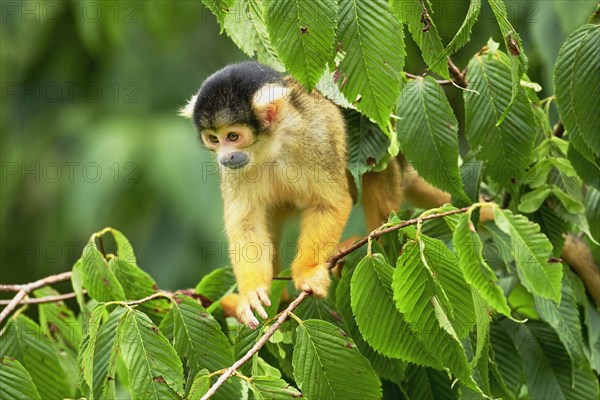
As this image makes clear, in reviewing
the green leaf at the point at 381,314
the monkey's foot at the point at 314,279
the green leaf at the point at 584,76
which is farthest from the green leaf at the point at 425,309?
the green leaf at the point at 584,76

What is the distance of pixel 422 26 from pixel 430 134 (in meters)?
0.52

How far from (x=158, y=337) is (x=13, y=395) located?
0.51 meters

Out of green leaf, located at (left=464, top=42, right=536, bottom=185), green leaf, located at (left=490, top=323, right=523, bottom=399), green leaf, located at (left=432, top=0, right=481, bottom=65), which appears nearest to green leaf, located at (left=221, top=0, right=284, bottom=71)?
green leaf, located at (left=464, top=42, right=536, bottom=185)

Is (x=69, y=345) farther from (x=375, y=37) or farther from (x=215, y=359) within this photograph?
(x=375, y=37)

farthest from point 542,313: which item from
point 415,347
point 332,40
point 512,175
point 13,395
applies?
point 13,395

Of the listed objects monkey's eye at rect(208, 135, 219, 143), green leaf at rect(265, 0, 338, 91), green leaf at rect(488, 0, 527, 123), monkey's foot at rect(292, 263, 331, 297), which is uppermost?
green leaf at rect(265, 0, 338, 91)

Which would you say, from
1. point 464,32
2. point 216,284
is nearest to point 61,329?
point 216,284

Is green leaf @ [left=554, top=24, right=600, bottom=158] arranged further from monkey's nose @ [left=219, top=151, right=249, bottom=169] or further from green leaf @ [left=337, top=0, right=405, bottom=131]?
monkey's nose @ [left=219, top=151, right=249, bottom=169]

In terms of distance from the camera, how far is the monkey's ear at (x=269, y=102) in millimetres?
3131

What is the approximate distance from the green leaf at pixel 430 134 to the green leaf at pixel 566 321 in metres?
0.46

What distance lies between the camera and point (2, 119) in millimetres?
9516

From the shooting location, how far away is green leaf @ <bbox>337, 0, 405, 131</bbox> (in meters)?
1.98

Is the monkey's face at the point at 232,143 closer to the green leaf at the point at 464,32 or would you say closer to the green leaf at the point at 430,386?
the green leaf at the point at 430,386

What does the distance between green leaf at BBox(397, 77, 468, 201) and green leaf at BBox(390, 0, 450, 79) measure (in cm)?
38
